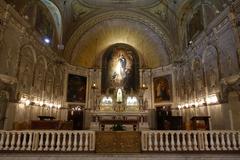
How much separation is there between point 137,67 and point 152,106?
454 centimetres

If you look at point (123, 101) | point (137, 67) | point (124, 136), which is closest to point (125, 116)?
point (123, 101)

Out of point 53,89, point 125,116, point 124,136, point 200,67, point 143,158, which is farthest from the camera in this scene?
point 125,116

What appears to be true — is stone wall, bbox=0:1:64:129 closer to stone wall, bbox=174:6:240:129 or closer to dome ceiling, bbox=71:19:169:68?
dome ceiling, bbox=71:19:169:68

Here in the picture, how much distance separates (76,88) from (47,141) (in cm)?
1214

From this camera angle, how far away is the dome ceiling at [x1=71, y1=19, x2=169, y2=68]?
20.0 meters

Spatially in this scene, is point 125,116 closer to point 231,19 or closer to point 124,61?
point 124,61

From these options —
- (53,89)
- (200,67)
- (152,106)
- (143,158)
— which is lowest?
(143,158)

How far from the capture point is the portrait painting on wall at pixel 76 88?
1867 centimetres

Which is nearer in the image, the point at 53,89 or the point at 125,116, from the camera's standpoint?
the point at 53,89

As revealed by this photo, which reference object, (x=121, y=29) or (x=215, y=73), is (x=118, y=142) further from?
(x=121, y=29)

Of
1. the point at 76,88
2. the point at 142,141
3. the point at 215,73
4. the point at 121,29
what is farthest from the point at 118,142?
the point at 121,29

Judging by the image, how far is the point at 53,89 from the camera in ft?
54.0

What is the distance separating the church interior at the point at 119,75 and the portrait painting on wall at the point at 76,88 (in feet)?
0.33

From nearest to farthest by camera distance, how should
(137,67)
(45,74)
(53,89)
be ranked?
(45,74) → (53,89) → (137,67)
